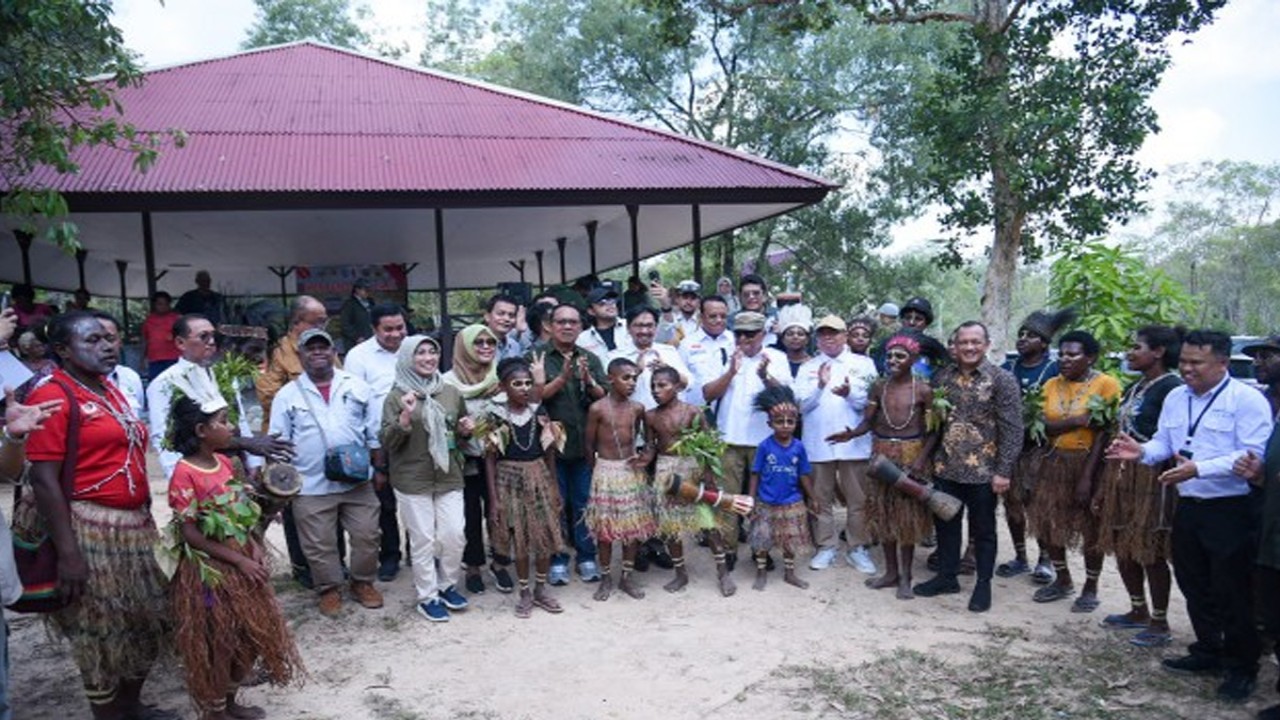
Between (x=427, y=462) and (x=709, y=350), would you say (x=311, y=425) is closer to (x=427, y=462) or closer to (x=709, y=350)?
(x=427, y=462)

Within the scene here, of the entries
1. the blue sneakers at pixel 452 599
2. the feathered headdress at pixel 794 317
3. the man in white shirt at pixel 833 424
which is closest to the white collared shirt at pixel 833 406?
the man in white shirt at pixel 833 424

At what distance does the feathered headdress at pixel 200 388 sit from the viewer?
3842mm

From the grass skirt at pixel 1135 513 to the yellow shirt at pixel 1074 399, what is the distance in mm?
299

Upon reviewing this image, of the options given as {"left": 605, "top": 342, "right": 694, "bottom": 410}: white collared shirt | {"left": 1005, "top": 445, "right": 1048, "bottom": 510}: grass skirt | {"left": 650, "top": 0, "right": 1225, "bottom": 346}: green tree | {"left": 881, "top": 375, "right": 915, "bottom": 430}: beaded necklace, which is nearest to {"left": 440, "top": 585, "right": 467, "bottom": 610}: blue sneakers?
{"left": 605, "top": 342, "right": 694, "bottom": 410}: white collared shirt

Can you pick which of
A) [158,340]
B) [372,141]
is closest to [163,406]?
[158,340]

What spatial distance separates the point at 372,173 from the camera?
27.7 ft

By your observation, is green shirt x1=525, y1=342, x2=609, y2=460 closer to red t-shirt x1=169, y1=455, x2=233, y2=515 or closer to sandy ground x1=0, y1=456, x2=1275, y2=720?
sandy ground x1=0, y1=456, x2=1275, y2=720

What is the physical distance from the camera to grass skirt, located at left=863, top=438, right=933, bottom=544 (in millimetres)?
5422

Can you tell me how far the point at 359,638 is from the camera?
490 centimetres

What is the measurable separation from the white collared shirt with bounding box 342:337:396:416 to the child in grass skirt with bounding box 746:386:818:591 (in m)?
2.52

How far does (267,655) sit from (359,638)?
4.04 ft

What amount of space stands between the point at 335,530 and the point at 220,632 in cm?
169

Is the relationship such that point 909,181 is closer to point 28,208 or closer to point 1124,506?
point 1124,506

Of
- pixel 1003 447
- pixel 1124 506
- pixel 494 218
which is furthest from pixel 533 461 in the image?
pixel 494 218
